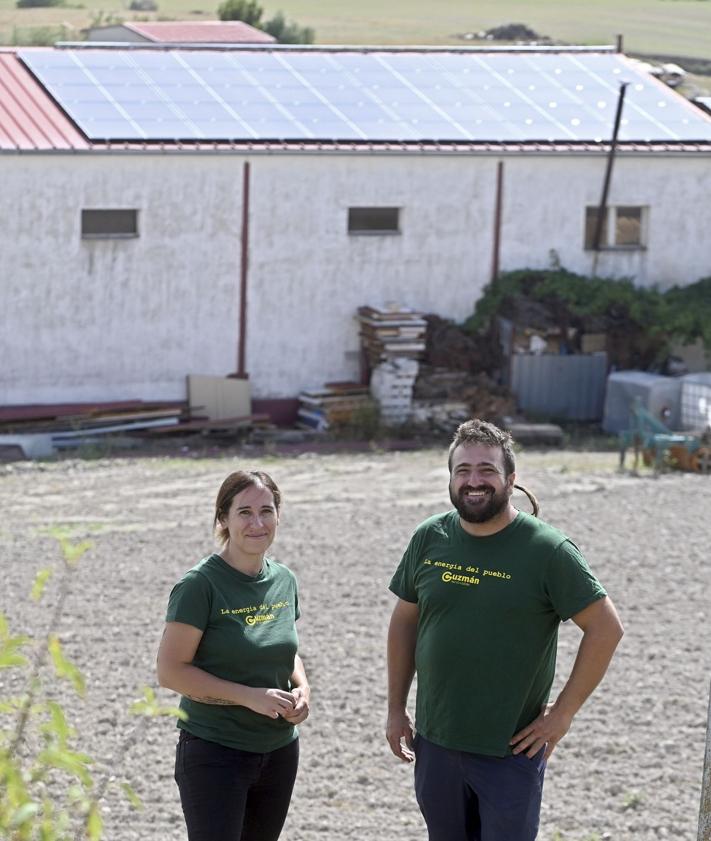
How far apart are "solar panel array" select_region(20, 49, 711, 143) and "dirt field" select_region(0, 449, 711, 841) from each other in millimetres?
5322

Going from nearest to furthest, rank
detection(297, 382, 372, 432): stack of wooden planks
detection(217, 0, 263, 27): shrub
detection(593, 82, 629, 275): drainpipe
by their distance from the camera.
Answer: detection(297, 382, 372, 432): stack of wooden planks < detection(593, 82, 629, 275): drainpipe < detection(217, 0, 263, 27): shrub

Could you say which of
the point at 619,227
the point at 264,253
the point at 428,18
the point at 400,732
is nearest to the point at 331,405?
the point at 264,253

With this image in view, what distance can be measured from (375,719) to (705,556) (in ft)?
17.9

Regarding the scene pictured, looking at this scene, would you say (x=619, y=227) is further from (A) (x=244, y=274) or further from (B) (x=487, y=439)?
(B) (x=487, y=439)

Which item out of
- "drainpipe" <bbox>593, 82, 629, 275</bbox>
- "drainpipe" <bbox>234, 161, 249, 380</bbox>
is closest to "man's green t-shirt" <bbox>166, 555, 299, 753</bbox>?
"drainpipe" <bbox>234, 161, 249, 380</bbox>

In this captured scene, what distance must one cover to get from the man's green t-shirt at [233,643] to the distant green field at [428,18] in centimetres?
1008

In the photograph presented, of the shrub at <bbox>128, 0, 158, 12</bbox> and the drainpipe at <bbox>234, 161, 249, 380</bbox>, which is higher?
the shrub at <bbox>128, 0, 158, 12</bbox>

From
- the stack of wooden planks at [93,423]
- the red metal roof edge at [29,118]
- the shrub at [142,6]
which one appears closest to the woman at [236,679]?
the stack of wooden planks at [93,423]

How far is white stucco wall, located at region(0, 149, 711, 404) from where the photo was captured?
21203 millimetres

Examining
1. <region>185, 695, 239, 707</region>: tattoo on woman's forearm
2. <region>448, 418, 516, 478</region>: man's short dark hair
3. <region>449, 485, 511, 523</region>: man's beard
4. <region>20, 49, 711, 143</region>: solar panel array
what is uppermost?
<region>20, 49, 711, 143</region>: solar panel array

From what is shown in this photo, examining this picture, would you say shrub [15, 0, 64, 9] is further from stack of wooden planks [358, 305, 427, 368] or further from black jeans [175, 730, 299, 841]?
black jeans [175, 730, 299, 841]

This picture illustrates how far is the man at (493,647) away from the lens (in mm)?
5184

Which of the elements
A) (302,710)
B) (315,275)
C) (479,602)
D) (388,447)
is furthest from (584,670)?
(315,275)

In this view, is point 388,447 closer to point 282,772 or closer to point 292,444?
point 292,444
